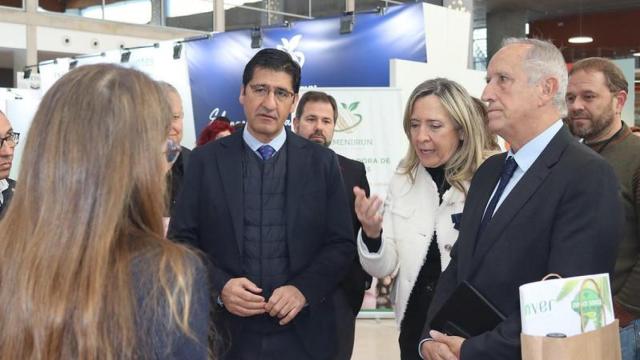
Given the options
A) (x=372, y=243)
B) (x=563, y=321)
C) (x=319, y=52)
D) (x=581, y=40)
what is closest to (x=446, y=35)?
(x=319, y=52)

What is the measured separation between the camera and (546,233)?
1.77m

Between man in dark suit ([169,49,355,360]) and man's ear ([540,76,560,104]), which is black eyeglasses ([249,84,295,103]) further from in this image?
man's ear ([540,76,560,104])

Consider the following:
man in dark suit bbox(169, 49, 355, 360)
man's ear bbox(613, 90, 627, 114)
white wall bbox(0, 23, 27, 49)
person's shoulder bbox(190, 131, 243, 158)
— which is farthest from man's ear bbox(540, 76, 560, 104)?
white wall bbox(0, 23, 27, 49)

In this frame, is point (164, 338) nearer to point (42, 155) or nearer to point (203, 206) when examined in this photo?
point (42, 155)

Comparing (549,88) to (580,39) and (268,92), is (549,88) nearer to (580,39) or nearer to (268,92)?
(268,92)

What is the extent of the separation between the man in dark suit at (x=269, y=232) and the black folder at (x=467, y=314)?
24.1 inches

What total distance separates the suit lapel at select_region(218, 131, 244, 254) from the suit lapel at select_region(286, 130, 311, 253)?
0.53 feet

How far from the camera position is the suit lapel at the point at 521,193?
5.94ft

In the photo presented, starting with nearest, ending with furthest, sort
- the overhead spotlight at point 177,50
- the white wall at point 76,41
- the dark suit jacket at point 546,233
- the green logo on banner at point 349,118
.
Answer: the dark suit jacket at point 546,233 < the green logo on banner at point 349,118 < the overhead spotlight at point 177,50 < the white wall at point 76,41

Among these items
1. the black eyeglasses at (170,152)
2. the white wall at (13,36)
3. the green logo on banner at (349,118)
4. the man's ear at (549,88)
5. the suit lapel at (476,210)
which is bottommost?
the suit lapel at (476,210)

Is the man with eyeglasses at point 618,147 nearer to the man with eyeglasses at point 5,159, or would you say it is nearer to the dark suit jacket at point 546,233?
the dark suit jacket at point 546,233

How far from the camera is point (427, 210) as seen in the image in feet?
8.01

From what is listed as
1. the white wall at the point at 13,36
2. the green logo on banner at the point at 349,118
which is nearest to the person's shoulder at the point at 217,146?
the green logo on banner at the point at 349,118

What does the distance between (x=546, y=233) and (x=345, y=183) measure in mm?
1335
